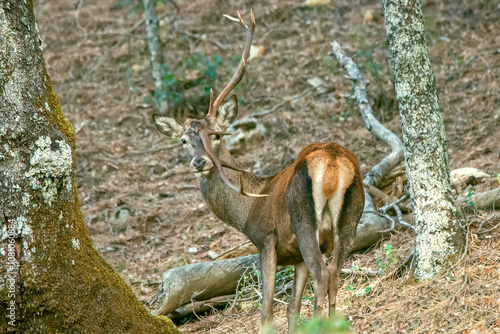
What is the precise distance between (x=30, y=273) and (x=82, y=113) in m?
9.68

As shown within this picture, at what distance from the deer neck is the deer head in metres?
0.13

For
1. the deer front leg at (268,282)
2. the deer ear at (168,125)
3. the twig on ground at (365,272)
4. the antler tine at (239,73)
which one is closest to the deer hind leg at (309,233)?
the deer front leg at (268,282)

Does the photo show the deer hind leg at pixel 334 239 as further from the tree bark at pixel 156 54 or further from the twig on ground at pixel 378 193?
the tree bark at pixel 156 54

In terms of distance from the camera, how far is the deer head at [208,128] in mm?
5918

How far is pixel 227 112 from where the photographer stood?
657cm

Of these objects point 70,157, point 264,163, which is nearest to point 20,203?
point 70,157

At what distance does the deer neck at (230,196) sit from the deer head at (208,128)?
0.13 metres

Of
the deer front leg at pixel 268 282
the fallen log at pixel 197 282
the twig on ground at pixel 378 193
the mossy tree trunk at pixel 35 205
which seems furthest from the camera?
the twig on ground at pixel 378 193

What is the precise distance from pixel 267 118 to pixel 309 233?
668 cm

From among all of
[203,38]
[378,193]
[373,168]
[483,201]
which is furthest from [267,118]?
[483,201]

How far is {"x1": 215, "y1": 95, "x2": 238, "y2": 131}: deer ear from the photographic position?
6.51 meters

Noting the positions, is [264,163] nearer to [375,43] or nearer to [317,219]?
[375,43]

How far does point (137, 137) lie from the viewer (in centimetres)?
1198

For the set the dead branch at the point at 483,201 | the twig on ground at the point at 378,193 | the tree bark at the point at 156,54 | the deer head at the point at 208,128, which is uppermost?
the tree bark at the point at 156,54
